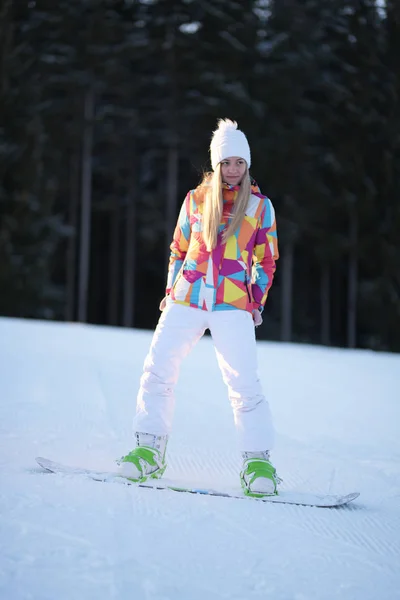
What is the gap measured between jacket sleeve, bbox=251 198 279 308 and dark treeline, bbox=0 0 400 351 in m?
15.9

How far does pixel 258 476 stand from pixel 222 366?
481 millimetres

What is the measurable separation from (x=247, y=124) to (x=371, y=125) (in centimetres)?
341

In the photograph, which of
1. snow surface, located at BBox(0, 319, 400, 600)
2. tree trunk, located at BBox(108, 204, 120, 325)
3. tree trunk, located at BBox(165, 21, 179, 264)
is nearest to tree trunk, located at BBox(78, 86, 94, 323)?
tree trunk, located at BBox(108, 204, 120, 325)

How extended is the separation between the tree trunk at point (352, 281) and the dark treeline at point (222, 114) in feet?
0.13

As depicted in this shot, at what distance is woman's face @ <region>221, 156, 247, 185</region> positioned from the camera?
3145mm

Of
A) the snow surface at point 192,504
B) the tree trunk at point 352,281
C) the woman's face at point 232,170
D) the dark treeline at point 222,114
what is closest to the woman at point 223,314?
the woman's face at point 232,170

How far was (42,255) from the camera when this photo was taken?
1889cm

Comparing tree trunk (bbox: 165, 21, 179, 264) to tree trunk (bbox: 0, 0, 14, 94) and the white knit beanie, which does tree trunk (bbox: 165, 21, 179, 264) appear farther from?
the white knit beanie

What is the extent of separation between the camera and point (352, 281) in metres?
19.7

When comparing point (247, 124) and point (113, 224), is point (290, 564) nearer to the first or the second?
point (247, 124)

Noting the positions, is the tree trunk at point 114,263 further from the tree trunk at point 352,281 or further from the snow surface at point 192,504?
the snow surface at point 192,504

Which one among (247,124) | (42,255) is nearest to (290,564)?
(42,255)

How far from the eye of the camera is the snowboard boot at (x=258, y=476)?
2877 mm

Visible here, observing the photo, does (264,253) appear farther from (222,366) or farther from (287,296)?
(287,296)
